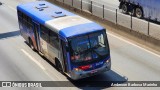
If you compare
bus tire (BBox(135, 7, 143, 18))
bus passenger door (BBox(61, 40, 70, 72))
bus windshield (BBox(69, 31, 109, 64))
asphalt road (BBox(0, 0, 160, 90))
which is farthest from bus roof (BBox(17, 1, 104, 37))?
bus tire (BBox(135, 7, 143, 18))

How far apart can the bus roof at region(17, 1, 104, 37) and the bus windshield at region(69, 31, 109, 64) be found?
299 mm

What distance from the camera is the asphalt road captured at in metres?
17.9

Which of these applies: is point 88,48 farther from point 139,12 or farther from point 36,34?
point 139,12

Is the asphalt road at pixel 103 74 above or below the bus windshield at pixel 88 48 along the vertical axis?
below

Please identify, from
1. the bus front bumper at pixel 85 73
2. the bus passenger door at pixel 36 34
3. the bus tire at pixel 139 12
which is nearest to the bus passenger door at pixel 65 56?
the bus front bumper at pixel 85 73

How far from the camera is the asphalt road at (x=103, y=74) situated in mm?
17922

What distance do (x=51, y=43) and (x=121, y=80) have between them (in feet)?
13.8

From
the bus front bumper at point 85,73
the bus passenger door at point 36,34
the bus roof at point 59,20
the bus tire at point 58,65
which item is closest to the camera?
the bus front bumper at point 85,73

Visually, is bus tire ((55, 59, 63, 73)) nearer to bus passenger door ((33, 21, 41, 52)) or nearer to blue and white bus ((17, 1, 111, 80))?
blue and white bus ((17, 1, 111, 80))

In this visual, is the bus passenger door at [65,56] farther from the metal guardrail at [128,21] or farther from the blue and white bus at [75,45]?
the metal guardrail at [128,21]

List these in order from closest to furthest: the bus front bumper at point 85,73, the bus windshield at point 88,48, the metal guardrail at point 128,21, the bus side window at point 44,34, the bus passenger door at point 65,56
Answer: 1. the bus windshield at point 88,48
2. the bus front bumper at point 85,73
3. the bus passenger door at point 65,56
4. the bus side window at point 44,34
5. the metal guardrail at point 128,21

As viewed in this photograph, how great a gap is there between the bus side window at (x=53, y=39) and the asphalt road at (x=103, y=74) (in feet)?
5.43

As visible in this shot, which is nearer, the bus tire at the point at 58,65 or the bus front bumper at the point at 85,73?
the bus front bumper at the point at 85,73

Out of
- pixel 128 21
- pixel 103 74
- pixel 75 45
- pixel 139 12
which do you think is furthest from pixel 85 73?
pixel 139 12
